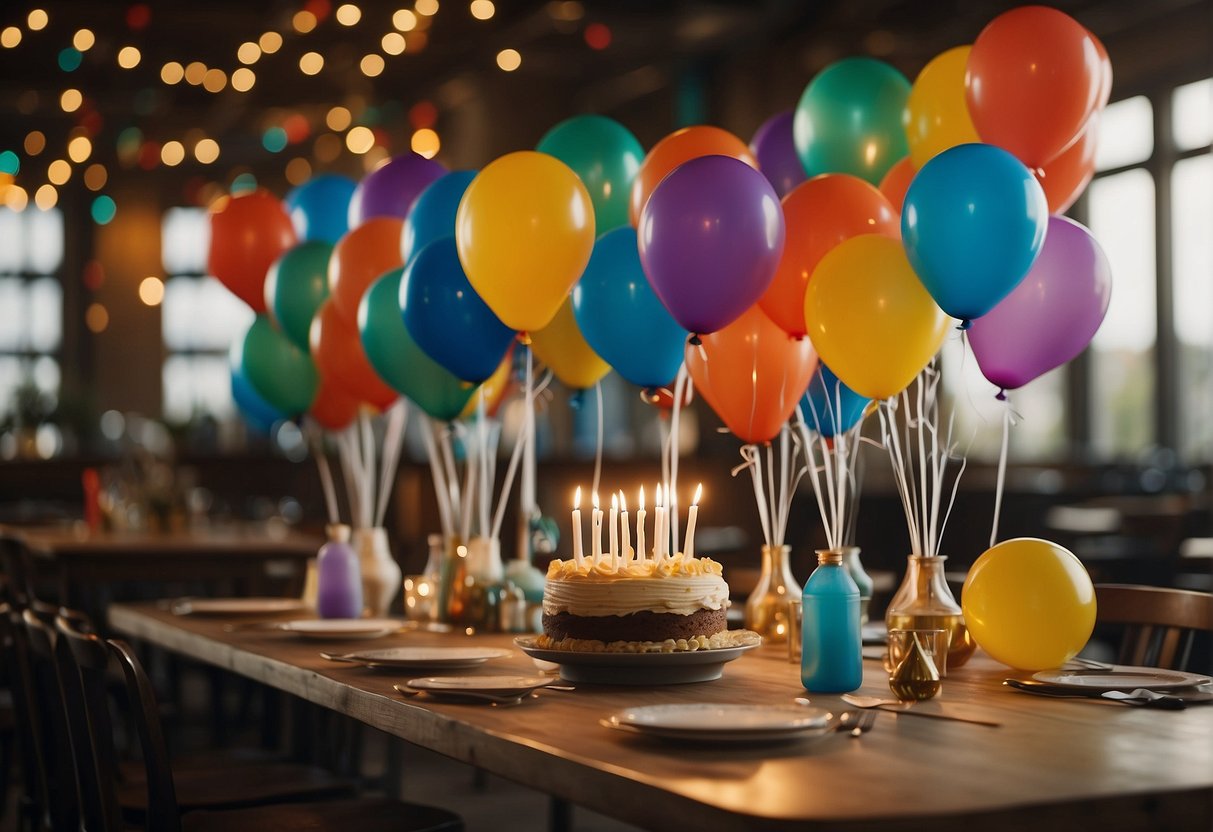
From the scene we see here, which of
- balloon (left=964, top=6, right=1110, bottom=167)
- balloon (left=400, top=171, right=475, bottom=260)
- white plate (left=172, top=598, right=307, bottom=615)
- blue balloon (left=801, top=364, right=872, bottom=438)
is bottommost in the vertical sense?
white plate (left=172, top=598, right=307, bottom=615)

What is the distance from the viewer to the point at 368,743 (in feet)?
18.4

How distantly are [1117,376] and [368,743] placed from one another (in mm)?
6768

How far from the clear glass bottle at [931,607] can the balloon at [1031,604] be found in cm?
5

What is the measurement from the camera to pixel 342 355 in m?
3.57

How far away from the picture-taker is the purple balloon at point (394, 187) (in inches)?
148

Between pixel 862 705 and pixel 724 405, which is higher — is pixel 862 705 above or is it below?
below

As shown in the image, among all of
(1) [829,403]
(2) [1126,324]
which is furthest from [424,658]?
(2) [1126,324]

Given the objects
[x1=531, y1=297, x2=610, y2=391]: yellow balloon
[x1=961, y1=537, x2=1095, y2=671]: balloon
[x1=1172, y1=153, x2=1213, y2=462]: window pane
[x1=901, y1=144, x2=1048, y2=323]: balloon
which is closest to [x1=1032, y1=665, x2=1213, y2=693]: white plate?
[x1=961, y1=537, x2=1095, y2=671]: balloon

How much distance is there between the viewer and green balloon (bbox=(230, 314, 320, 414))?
159 inches

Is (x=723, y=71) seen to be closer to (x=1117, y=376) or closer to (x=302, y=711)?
(x=1117, y=376)

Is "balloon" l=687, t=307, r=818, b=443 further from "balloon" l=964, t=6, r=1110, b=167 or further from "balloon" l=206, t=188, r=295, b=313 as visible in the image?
"balloon" l=206, t=188, r=295, b=313

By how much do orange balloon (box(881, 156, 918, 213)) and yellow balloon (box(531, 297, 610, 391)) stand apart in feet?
2.23

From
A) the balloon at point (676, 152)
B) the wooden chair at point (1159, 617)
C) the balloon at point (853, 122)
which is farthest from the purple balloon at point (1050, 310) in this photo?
the balloon at point (853, 122)

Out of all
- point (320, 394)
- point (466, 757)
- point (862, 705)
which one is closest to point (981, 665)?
point (862, 705)
